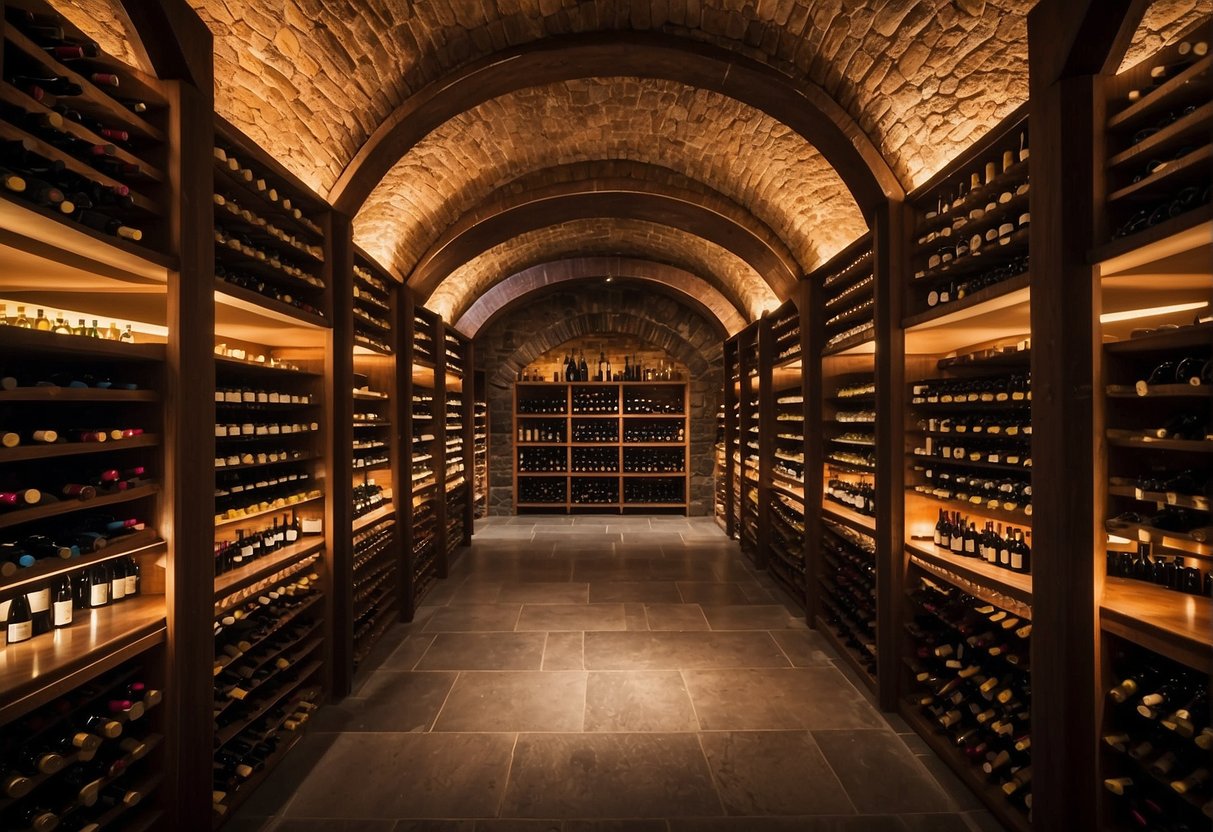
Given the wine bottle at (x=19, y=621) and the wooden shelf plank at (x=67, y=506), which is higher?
the wooden shelf plank at (x=67, y=506)

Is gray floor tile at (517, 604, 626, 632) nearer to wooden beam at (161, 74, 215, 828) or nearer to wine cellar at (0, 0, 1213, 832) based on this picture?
wine cellar at (0, 0, 1213, 832)

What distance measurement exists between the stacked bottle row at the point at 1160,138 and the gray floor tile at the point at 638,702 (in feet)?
9.96

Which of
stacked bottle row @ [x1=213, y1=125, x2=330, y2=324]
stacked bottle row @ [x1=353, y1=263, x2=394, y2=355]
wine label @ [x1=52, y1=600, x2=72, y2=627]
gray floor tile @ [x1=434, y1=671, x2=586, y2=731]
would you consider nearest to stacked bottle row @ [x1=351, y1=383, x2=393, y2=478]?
stacked bottle row @ [x1=353, y1=263, x2=394, y2=355]

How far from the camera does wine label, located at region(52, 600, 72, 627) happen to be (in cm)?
192

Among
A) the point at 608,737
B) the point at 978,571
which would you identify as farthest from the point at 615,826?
the point at 978,571

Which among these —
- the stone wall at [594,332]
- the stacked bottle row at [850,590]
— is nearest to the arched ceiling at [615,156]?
the stacked bottle row at [850,590]

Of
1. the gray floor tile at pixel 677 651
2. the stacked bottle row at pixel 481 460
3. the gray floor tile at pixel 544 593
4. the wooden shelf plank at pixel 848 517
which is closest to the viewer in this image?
the wooden shelf plank at pixel 848 517

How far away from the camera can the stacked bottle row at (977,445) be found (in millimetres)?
2594

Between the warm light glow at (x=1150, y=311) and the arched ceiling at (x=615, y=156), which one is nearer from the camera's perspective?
the warm light glow at (x=1150, y=311)

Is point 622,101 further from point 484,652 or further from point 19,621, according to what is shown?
point 19,621

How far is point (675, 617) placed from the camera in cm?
474

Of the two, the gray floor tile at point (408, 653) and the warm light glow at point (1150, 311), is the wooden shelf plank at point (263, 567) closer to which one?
the gray floor tile at point (408, 653)

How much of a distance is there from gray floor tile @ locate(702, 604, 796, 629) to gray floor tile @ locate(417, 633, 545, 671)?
153cm

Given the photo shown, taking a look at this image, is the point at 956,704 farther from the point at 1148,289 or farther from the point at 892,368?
the point at 1148,289
